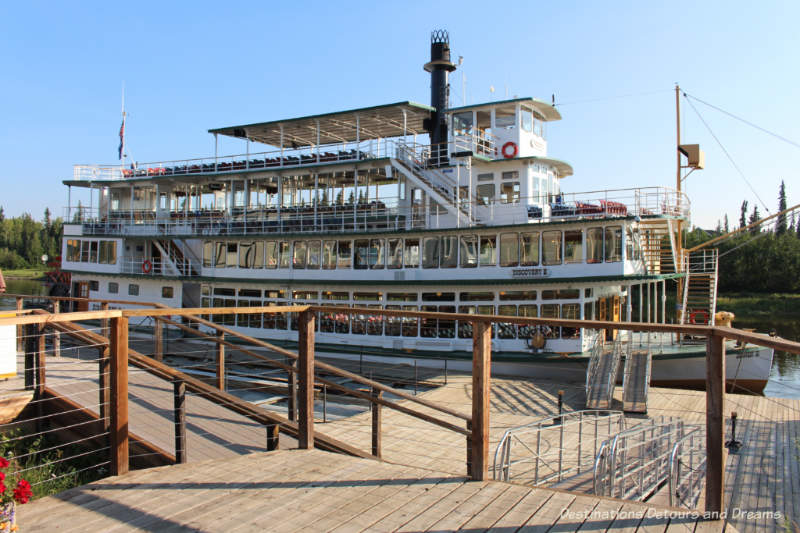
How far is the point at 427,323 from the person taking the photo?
19188 mm

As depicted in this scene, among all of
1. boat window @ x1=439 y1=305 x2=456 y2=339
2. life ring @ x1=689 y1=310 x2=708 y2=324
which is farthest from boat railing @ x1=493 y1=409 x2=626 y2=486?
life ring @ x1=689 y1=310 x2=708 y2=324

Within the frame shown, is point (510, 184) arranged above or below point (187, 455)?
above

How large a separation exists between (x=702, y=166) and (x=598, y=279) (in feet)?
26.7

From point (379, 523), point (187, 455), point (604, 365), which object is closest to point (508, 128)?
point (604, 365)

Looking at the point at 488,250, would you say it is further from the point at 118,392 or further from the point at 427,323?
the point at 118,392

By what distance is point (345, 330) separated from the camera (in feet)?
66.7

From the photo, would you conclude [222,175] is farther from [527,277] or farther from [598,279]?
[598,279]

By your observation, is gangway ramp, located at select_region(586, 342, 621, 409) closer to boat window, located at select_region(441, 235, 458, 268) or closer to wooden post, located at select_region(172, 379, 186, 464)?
boat window, located at select_region(441, 235, 458, 268)

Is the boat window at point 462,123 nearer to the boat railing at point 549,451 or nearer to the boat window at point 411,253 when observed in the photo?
the boat window at point 411,253

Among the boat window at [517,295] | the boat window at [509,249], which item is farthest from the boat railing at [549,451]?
the boat window at [509,249]

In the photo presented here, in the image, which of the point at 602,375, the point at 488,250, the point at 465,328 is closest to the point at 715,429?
the point at 602,375

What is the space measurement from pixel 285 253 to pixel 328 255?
2.03m

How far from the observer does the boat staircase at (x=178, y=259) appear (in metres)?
24.1

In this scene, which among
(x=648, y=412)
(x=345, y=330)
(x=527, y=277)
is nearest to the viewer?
(x=648, y=412)
